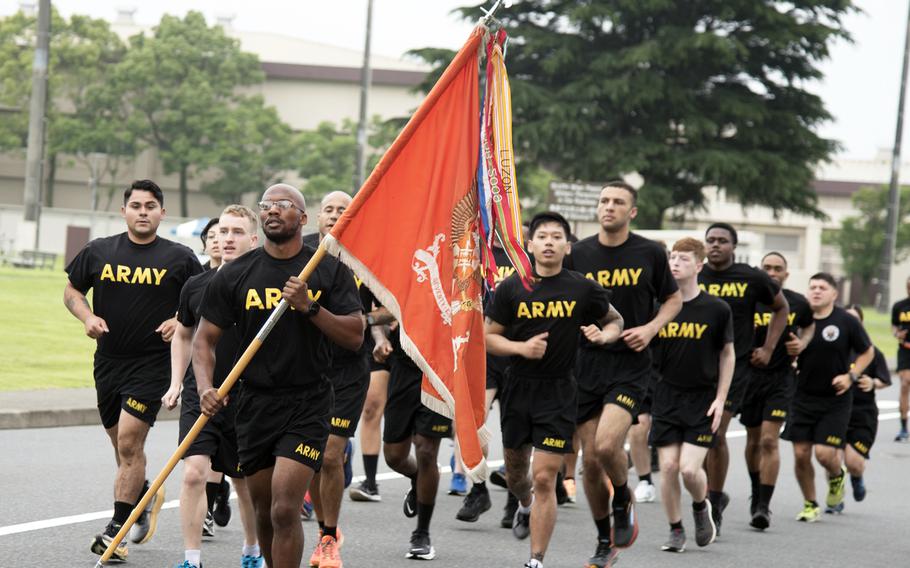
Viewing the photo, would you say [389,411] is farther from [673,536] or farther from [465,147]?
[465,147]

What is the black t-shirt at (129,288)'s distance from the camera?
8.85 meters

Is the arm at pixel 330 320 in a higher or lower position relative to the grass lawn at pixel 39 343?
higher

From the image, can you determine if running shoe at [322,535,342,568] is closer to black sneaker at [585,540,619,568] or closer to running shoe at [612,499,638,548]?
black sneaker at [585,540,619,568]

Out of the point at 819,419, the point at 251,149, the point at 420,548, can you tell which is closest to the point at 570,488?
the point at 819,419

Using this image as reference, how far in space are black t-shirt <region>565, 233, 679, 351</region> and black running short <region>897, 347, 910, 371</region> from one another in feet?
35.8

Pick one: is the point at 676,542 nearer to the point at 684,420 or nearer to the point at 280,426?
the point at 684,420

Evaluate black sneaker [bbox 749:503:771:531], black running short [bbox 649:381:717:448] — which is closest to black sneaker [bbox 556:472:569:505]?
black running short [bbox 649:381:717:448]

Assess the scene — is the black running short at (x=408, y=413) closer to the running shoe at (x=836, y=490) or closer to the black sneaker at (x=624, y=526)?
the black sneaker at (x=624, y=526)

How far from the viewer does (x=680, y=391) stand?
10508 millimetres

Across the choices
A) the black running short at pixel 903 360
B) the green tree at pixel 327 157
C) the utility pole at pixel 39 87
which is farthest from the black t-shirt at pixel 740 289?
the green tree at pixel 327 157

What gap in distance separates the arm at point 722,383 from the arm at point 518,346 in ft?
6.52

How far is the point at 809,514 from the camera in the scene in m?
12.0

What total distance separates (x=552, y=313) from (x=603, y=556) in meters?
1.48

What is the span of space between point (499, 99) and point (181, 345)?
2.11 m
